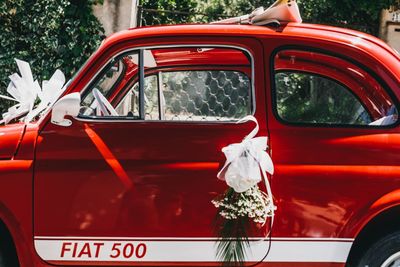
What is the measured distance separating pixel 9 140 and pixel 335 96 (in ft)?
7.97

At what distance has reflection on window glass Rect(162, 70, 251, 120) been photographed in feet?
16.1

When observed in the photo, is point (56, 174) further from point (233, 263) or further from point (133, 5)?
point (133, 5)

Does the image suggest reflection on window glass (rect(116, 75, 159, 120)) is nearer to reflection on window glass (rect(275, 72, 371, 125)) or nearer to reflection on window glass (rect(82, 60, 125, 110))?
reflection on window glass (rect(82, 60, 125, 110))

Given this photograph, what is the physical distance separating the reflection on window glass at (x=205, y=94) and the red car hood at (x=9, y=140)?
54.3 inches

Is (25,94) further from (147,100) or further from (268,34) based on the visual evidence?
(268,34)

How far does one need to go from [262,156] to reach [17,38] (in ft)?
18.8

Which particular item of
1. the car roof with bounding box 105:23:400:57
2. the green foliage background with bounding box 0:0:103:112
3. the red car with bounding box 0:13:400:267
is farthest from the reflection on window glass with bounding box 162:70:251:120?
the green foliage background with bounding box 0:0:103:112

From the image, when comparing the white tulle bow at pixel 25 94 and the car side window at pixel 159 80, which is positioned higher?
the car side window at pixel 159 80

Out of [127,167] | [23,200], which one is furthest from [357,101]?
[23,200]

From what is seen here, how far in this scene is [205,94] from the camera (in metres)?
7.16

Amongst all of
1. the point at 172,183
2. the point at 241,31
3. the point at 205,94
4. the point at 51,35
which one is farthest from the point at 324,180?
the point at 51,35

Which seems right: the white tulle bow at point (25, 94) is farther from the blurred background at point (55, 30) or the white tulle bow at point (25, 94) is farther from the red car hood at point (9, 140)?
the blurred background at point (55, 30)

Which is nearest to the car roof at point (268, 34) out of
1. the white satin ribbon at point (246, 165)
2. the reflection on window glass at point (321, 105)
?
the reflection on window glass at point (321, 105)

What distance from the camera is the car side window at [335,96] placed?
3.81 metres
